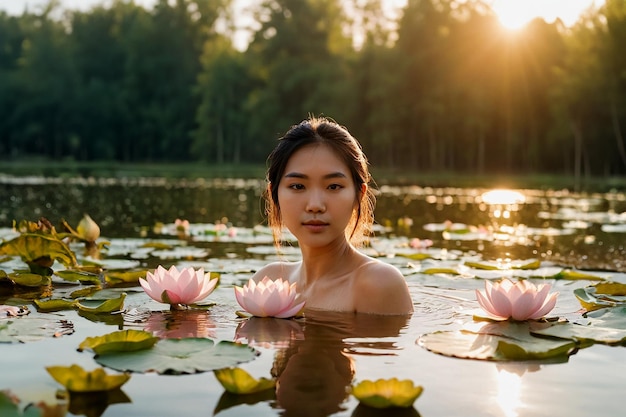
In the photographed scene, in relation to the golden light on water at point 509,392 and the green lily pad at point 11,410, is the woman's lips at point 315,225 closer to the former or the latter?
the golden light on water at point 509,392

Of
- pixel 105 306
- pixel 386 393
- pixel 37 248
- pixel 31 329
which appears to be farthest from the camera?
pixel 37 248

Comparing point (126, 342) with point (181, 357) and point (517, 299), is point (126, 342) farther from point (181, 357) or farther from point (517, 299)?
point (517, 299)

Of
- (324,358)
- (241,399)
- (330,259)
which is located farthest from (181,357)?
(330,259)

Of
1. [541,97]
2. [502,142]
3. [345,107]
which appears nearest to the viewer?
[541,97]

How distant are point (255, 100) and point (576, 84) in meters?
20.6

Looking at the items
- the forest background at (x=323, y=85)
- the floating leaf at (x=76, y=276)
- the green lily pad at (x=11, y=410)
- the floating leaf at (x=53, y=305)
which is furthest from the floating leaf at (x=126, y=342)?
the forest background at (x=323, y=85)

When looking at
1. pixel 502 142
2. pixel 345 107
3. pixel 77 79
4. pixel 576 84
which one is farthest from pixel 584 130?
pixel 77 79

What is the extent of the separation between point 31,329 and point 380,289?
1533 millimetres

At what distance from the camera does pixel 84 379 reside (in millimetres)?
2121

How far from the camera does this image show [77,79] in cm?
4994

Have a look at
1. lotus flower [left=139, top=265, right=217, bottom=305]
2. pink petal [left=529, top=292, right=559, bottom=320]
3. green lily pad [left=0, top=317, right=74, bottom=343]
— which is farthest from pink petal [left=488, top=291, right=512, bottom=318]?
green lily pad [left=0, top=317, right=74, bottom=343]

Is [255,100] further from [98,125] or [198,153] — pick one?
[98,125]

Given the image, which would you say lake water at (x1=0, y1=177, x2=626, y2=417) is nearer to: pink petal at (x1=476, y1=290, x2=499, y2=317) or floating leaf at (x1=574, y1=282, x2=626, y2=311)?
floating leaf at (x1=574, y1=282, x2=626, y2=311)

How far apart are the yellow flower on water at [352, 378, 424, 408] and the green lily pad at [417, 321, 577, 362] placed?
0.72 m
